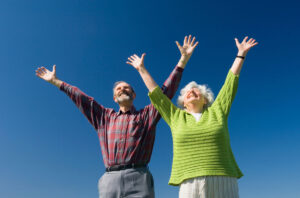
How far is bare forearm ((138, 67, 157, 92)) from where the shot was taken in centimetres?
558

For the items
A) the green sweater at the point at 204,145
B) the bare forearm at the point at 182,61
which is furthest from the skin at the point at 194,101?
the bare forearm at the point at 182,61

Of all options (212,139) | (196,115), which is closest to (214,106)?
(196,115)

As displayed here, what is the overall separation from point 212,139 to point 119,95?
262cm

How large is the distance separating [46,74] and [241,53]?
4536 mm

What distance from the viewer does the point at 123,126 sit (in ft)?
20.0

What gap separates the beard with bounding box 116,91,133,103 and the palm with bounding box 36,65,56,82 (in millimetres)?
1744

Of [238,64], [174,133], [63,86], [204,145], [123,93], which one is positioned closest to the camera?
[204,145]

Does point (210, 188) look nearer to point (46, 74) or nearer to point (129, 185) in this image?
point (129, 185)

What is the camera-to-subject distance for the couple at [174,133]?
464cm

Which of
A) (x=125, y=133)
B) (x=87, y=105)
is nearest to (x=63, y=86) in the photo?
(x=87, y=105)

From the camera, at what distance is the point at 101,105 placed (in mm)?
6715

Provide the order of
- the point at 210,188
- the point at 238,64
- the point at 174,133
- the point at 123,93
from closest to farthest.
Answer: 1. the point at 210,188
2. the point at 174,133
3. the point at 238,64
4. the point at 123,93

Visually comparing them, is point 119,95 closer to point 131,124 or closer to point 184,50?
point 131,124

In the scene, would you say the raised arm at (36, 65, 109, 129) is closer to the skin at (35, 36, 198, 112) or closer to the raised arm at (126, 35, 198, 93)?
the skin at (35, 36, 198, 112)
